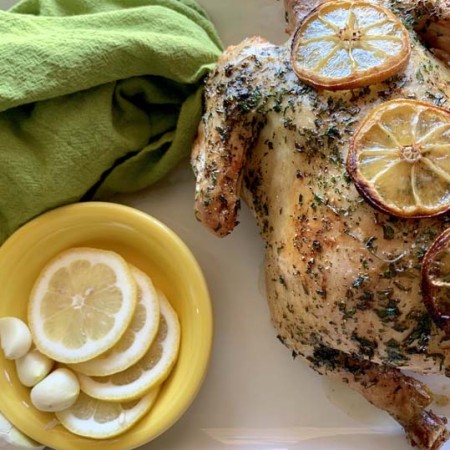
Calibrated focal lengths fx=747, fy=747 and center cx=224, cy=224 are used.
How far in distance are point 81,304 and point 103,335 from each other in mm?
107

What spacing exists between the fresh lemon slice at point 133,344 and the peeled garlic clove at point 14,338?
0.13m

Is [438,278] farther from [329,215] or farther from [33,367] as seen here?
[33,367]

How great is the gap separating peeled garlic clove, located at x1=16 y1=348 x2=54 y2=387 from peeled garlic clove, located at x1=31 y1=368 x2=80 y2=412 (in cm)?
2

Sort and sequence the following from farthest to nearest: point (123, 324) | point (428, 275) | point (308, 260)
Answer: point (123, 324) → point (308, 260) → point (428, 275)

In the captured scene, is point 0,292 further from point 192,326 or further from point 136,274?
point 192,326

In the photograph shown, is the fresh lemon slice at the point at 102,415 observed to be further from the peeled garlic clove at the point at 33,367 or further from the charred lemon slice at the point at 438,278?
the charred lemon slice at the point at 438,278

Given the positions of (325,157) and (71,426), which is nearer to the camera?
(325,157)

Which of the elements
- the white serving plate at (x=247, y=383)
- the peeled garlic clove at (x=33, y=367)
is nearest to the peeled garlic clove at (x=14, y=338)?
the peeled garlic clove at (x=33, y=367)

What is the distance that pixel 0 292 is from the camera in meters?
1.94

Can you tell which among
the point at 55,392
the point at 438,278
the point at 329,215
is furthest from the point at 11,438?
the point at 438,278

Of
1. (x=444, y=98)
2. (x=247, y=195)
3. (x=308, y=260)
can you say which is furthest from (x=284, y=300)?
(x=444, y=98)

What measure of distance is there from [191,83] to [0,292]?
0.74 meters

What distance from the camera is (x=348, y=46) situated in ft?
5.31

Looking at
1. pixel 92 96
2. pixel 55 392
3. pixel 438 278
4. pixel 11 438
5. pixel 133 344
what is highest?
pixel 92 96
